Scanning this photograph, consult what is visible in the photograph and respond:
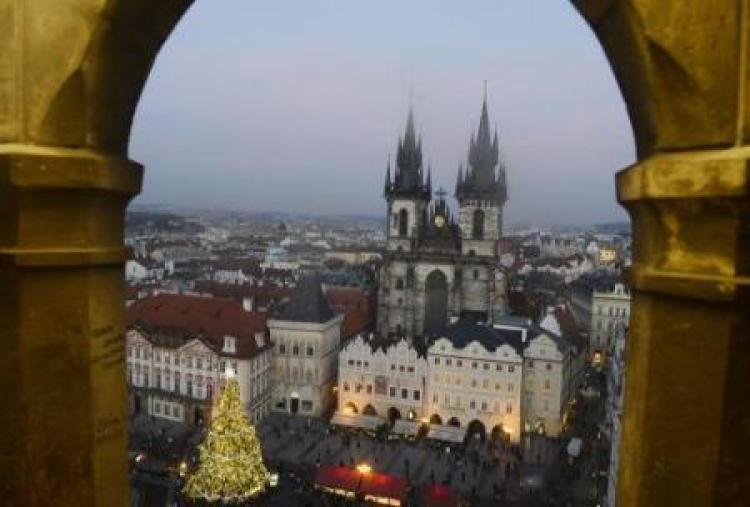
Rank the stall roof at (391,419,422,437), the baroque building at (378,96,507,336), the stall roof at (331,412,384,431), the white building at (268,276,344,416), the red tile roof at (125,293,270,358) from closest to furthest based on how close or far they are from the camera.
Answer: the stall roof at (391,419,422,437) < the stall roof at (331,412,384,431) < the red tile roof at (125,293,270,358) < the white building at (268,276,344,416) < the baroque building at (378,96,507,336)

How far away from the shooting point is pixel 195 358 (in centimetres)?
4109

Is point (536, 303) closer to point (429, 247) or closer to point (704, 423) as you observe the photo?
point (429, 247)

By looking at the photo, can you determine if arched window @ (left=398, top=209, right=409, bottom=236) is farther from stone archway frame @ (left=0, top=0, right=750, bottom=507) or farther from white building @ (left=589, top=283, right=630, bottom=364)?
stone archway frame @ (left=0, top=0, right=750, bottom=507)

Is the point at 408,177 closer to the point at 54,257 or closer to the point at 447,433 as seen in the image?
the point at 447,433

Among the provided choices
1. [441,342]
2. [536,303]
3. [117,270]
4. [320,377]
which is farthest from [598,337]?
[117,270]

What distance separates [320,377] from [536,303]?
2838cm

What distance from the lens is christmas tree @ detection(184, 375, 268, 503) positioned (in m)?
20.8

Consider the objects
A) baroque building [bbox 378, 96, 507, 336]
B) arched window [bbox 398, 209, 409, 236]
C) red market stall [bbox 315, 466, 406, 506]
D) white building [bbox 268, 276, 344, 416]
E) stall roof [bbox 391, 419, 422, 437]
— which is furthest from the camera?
arched window [bbox 398, 209, 409, 236]

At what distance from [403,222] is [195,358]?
21.9 meters

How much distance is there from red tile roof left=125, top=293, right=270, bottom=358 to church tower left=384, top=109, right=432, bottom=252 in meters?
15.2

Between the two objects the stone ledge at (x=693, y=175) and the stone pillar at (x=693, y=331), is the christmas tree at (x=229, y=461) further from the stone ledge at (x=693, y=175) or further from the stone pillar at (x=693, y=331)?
the stone ledge at (x=693, y=175)

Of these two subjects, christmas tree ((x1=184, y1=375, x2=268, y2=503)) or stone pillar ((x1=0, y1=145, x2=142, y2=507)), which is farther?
christmas tree ((x1=184, y1=375, x2=268, y2=503))

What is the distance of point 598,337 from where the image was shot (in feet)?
195

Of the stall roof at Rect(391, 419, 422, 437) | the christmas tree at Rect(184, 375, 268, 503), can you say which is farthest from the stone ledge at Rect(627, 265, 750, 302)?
the stall roof at Rect(391, 419, 422, 437)
